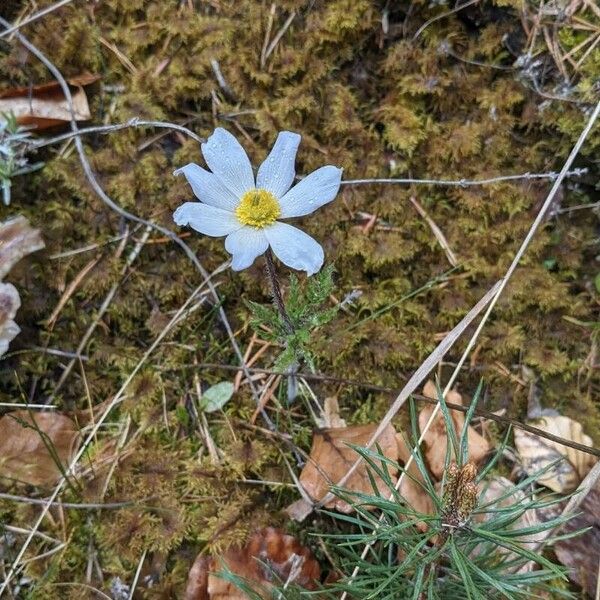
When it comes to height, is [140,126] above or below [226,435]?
above

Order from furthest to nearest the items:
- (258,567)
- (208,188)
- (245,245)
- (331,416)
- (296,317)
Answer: (331,416) → (258,567) → (296,317) → (208,188) → (245,245)

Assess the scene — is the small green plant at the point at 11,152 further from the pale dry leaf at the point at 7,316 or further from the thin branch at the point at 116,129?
the pale dry leaf at the point at 7,316

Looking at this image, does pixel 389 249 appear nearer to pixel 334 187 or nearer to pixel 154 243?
pixel 334 187

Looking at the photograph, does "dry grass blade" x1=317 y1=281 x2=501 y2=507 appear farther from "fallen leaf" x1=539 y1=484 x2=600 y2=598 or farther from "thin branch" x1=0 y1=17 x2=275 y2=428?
"fallen leaf" x1=539 y1=484 x2=600 y2=598

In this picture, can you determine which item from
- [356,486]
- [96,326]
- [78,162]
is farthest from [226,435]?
[78,162]

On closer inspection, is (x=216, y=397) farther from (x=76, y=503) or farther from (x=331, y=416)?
(x=76, y=503)

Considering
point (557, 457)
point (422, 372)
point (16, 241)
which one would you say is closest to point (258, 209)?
point (422, 372)
